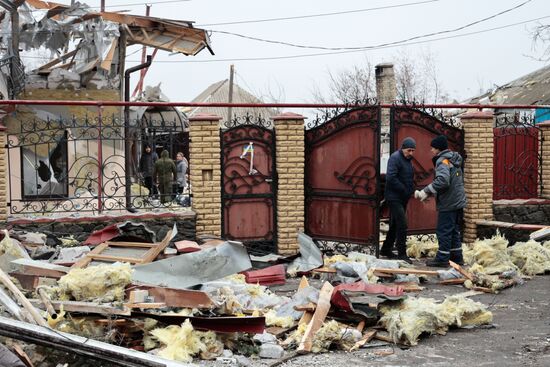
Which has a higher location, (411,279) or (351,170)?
(351,170)

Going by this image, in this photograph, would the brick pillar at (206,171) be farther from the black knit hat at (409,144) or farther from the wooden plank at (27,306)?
the wooden plank at (27,306)

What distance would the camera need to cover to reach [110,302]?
6.84 m

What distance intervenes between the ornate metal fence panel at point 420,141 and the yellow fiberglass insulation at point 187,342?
18.0ft

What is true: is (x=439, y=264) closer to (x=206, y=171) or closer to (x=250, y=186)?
(x=250, y=186)

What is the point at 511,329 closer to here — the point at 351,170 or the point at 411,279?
the point at 411,279

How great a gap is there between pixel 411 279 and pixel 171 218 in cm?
352

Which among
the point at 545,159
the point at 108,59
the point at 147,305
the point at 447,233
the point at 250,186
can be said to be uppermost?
the point at 108,59

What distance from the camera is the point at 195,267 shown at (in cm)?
848

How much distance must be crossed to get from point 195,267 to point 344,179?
333cm

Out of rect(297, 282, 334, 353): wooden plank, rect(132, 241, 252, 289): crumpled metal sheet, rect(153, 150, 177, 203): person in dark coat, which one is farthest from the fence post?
rect(297, 282, 334, 353): wooden plank

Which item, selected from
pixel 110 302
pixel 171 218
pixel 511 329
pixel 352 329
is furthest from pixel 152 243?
pixel 511 329

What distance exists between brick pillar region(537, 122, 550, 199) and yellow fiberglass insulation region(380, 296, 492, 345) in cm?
586

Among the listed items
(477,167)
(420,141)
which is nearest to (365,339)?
(420,141)

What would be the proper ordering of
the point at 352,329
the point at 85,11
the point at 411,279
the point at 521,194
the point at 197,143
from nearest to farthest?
the point at 352,329, the point at 411,279, the point at 197,143, the point at 521,194, the point at 85,11
